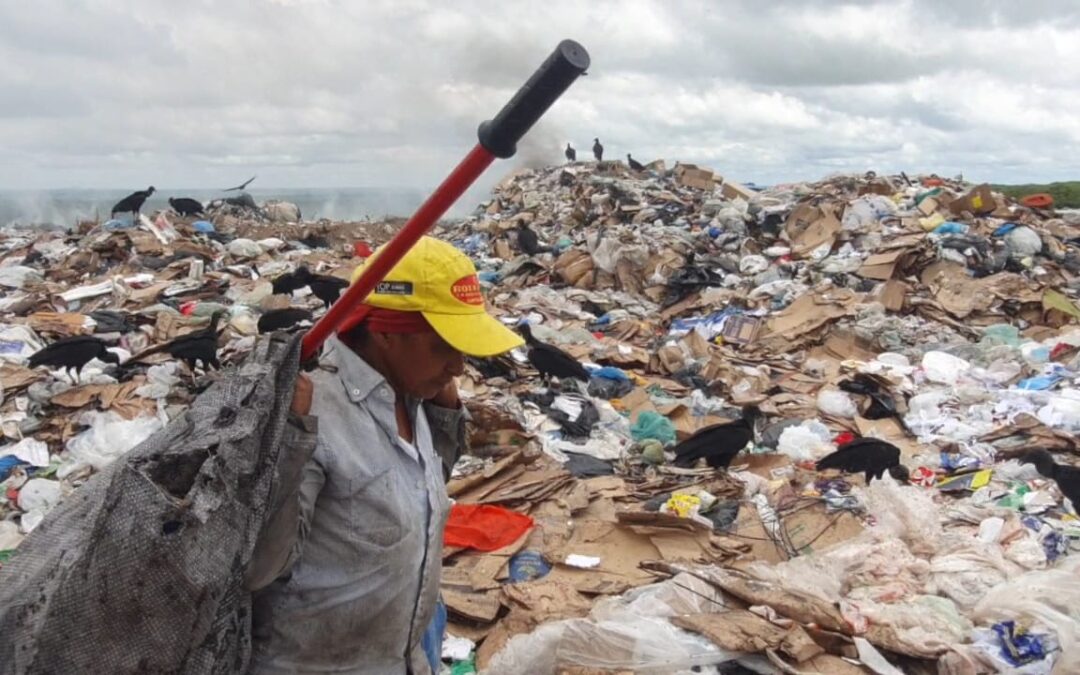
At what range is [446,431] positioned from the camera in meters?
1.85

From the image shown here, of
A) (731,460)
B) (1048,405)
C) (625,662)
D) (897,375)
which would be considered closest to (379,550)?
(625,662)

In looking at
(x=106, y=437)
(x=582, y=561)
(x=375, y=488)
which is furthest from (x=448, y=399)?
(x=106, y=437)

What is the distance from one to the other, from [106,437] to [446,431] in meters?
3.97

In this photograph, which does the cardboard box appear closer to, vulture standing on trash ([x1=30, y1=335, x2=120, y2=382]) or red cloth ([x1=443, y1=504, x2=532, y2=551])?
vulture standing on trash ([x1=30, y1=335, x2=120, y2=382])

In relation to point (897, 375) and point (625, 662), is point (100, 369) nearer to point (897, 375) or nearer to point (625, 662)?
point (625, 662)

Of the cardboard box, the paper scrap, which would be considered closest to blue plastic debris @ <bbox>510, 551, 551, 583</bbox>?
the paper scrap

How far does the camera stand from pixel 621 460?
5.50 meters

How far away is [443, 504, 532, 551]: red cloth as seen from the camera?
4.12m

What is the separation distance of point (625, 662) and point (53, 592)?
90.2 inches

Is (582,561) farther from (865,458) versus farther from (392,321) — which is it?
(392,321)

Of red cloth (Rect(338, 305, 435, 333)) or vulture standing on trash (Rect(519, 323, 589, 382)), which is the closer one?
red cloth (Rect(338, 305, 435, 333))

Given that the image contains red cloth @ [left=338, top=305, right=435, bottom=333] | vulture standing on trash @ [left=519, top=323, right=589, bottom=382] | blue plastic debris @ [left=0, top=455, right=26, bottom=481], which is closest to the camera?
red cloth @ [left=338, top=305, right=435, bottom=333]

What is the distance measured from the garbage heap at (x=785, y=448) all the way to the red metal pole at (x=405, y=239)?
214 cm

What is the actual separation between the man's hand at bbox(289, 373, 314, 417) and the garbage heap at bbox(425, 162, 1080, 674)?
2.03m
